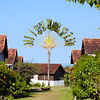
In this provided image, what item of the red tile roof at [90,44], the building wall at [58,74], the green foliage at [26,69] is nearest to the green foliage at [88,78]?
the red tile roof at [90,44]

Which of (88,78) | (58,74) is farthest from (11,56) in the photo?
(88,78)

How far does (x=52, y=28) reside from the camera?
62625 mm

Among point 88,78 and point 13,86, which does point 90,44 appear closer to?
point 13,86

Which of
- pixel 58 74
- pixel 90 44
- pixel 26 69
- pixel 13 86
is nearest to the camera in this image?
pixel 13 86

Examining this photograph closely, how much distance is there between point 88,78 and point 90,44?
1912 cm

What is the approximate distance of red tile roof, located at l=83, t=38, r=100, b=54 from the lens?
36.9 meters

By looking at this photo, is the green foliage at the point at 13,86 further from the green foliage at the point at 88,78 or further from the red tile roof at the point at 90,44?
the red tile roof at the point at 90,44

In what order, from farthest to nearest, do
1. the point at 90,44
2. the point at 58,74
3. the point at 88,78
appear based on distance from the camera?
the point at 58,74
the point at 90,44
the point at 88,78

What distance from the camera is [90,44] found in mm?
38312

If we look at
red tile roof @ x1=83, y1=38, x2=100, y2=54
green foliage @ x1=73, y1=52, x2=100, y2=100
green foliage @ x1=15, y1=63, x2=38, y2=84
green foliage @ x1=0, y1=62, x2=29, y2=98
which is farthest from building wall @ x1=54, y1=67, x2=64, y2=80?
green foliage @ x1=73, y1=52, x2=100, y2=100

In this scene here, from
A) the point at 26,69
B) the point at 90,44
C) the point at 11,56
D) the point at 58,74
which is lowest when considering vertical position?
the point at 26,69

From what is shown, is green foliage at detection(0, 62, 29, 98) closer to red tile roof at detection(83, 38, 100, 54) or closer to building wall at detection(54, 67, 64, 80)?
red tile roof at detection(83, 38, 100, 54)

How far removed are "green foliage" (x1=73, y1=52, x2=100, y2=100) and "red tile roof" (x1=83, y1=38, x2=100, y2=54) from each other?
15.5 meters

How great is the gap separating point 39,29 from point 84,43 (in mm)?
26452
